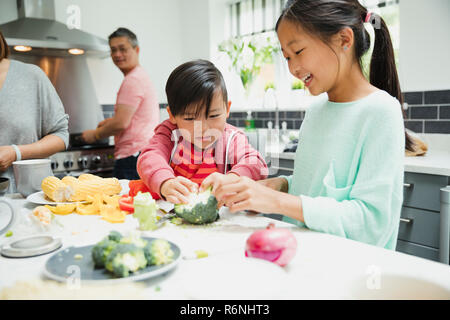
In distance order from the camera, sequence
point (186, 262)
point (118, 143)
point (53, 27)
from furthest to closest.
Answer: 1. point (53, 27)
2. point (118, 143)
3. point (186, 262)

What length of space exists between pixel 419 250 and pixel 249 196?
1.30 meters

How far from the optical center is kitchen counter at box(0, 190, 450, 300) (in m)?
0.48

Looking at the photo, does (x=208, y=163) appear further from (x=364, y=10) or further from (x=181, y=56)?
(x=181, y=56)

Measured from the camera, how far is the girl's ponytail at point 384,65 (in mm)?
902

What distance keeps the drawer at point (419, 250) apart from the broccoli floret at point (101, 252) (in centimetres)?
158

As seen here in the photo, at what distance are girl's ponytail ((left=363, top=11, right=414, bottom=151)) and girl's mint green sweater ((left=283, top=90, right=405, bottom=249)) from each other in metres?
0.11

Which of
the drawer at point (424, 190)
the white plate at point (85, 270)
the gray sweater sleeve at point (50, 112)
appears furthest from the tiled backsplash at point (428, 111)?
the white plate at point (85, 270)

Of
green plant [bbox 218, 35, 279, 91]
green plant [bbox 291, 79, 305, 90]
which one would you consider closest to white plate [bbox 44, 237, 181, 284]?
green plant [bbox 291, 79, 305, 90]

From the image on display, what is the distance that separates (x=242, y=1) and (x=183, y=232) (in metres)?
3.05

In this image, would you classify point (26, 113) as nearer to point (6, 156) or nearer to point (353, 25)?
point (6, 156)

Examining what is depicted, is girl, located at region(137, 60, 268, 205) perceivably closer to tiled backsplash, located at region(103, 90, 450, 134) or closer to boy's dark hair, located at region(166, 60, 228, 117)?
boy's dark hair, located at region(166, 60, 228, 117)

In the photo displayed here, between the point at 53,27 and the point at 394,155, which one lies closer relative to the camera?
the point at 394,155

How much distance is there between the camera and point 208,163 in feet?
3.85
